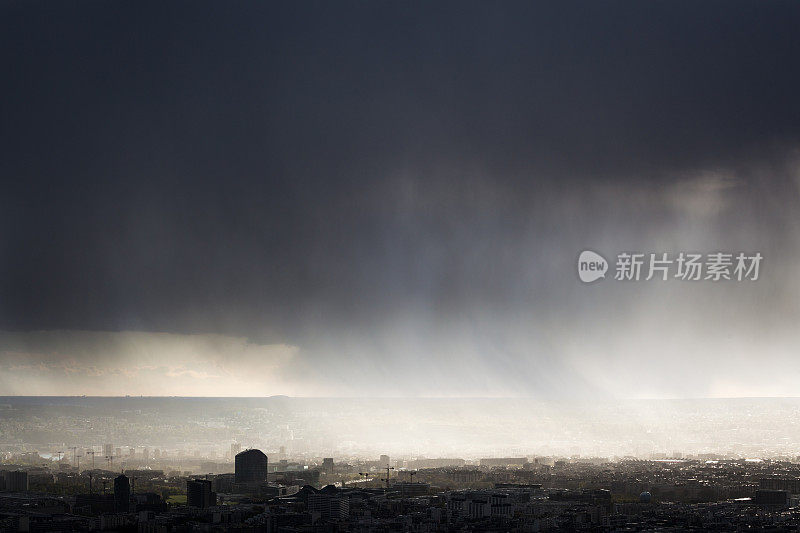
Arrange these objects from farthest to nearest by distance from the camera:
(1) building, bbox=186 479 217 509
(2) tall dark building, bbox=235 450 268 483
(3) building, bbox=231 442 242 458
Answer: (3) building, bbox=231 442 242 458 → (2) tall dark building, bbox=235 450 268 483 → (1) building, bbox=186 479 217 509

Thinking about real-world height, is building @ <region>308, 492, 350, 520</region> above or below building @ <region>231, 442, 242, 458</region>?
below

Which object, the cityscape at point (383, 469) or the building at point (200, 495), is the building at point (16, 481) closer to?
the cityscape at point (383, 469)

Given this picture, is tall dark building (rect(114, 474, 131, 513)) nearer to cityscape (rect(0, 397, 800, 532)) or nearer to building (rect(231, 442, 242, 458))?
cityscape (rect(0, 397, 800, 532))

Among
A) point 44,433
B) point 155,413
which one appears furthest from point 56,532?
point 155,413

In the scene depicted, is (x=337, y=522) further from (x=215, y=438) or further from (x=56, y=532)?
(x=215, y=438)

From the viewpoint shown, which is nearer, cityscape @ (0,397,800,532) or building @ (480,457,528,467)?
cityscape @ (0,397,800,532)

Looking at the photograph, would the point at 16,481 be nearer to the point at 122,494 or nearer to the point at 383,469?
the point at 122,494

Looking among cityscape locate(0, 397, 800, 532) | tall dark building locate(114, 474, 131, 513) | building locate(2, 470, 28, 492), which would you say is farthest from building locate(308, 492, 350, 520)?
building locate(2, 470, 28, 492)
